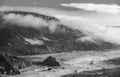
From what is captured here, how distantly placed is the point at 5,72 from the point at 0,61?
10460mm

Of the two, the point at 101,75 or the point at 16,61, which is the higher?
the point at 101,75

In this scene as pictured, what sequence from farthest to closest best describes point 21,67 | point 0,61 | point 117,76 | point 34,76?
point 21,67 → point 0,61 → point 34,76 → point 117,76

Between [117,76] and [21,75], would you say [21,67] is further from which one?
[117,76]

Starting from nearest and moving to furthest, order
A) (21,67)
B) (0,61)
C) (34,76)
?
(34,76)
(0,61)
(21,67)

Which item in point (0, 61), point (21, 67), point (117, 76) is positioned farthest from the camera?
point (21, 67)

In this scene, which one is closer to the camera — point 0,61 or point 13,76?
point 13,76

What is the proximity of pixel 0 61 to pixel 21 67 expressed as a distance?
78.1 ft

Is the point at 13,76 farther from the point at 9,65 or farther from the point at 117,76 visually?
the point at 117,76

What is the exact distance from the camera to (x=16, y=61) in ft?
642

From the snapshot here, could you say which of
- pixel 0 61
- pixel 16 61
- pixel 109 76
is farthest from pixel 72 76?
pixel 16 61

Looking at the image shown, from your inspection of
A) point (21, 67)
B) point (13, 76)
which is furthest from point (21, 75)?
point (21, 67)

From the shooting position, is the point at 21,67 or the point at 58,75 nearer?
the point at 58,75

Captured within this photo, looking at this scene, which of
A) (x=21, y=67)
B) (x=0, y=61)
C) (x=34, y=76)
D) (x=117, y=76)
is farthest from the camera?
(x=21, y=67)

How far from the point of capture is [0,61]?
168 metres
